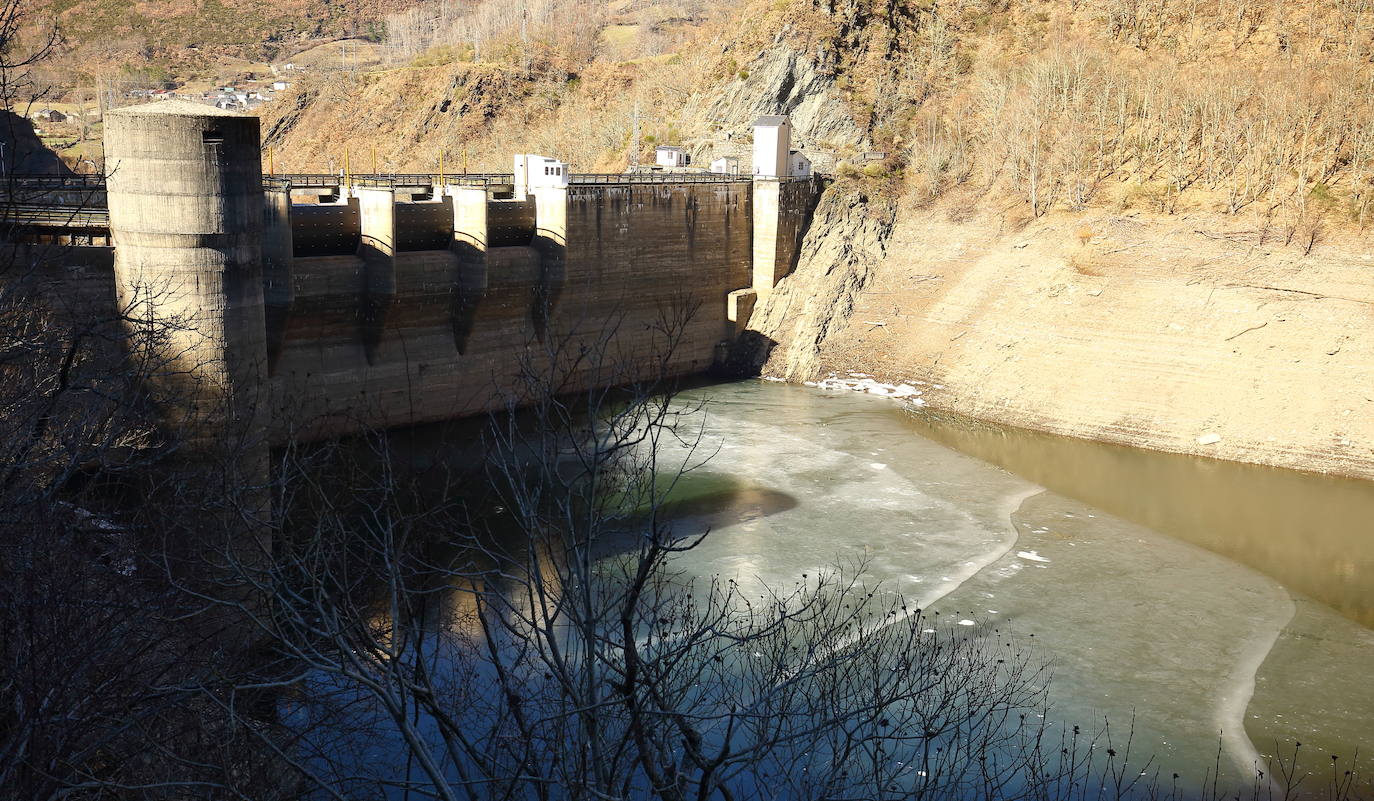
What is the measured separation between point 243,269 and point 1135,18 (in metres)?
41.6

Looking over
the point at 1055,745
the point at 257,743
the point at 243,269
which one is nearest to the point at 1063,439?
the point at 1055,745

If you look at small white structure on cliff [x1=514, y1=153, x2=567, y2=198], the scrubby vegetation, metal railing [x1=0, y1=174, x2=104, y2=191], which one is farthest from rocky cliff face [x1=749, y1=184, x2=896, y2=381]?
metal railing [x1=0, y1=174, x2=104, y2=191]

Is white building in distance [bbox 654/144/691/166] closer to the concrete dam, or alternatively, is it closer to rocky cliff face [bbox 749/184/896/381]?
the concrete dam

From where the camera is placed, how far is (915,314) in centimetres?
3625

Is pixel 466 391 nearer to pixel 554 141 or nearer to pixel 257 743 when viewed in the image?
pixel 257 743

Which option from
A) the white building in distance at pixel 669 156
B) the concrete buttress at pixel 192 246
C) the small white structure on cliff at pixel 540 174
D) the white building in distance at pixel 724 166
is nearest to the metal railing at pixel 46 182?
the concrete buttress at pixel 192 246

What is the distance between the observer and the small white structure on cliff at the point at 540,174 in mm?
31844

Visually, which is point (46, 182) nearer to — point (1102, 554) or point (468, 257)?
point (468, 257)

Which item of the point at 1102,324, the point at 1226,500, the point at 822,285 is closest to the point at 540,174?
the point at 822,285

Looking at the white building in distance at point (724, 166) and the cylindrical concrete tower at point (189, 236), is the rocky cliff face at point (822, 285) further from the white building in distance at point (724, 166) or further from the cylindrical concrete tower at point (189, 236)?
the cylindrical concrete tower at point (189, 236)

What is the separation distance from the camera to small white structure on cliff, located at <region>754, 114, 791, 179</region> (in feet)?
125

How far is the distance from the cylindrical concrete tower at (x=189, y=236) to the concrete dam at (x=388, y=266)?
3cm

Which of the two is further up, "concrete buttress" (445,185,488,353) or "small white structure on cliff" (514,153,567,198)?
"small white structure on cliff" (514,153,567,198)

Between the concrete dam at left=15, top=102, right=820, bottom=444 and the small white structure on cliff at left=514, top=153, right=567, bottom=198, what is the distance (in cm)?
8
